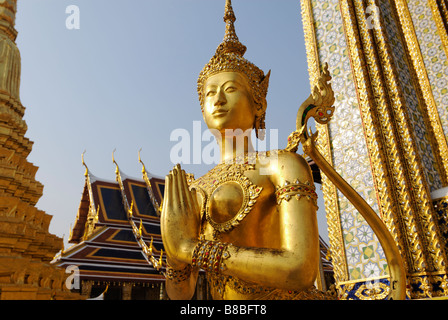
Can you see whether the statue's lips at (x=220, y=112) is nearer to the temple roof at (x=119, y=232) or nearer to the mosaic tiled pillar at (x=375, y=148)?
the mosaic tiled pillar at (x=375, y=148)

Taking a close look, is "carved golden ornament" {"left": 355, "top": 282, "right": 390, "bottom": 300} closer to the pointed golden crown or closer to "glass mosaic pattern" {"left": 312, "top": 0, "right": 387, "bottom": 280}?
"glass mosaic pattern" {"left": 312, "top": 0, "right": 387, "bottom": 280}

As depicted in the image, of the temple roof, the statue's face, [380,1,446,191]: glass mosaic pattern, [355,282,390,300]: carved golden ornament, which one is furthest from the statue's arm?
the temple roof

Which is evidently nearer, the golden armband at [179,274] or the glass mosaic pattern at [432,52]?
the golden armband at [179,274]

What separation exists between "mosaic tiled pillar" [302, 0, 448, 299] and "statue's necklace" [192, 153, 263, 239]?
1.53 m

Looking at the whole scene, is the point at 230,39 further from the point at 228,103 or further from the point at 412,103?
the point at 412,103

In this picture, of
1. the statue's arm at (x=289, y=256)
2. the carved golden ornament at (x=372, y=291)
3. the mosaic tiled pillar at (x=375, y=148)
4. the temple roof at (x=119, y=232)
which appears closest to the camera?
the statue's arm at (x=289, y=256)

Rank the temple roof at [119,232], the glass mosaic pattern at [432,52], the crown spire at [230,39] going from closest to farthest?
the crown spire at [230,39] → the glass mosaic pattern at [432,52] → the temple roof at [119,232]

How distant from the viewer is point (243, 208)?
1387mm

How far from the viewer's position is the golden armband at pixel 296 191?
4.35ft

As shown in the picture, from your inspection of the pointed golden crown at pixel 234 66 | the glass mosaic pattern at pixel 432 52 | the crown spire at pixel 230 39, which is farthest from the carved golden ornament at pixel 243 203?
the glass mosaic pattern at pixel 432 52

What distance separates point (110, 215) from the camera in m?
10.5

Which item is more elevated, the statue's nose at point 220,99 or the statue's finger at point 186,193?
the statue's nose at point 220,99

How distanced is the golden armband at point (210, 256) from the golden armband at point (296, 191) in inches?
11.3
